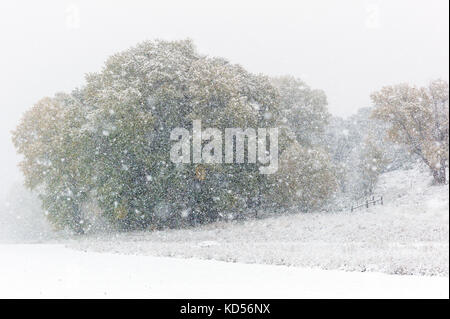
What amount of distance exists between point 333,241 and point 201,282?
44.2 feet

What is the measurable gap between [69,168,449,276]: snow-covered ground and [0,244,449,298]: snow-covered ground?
1485mm

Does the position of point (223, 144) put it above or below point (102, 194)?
above

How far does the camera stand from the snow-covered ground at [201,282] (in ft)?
36.5

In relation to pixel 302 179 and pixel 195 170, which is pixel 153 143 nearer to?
pixel 195 170

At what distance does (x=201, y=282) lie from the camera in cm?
1294

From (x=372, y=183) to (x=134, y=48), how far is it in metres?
31.2

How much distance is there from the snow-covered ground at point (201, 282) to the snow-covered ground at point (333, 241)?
149cm

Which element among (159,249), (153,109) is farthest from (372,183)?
(159,249)

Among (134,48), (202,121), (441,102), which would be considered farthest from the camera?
(441,102)

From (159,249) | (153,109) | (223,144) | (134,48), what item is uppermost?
(134,48)

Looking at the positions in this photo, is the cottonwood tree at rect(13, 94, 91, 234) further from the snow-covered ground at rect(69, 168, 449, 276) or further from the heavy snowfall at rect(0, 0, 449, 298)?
the snow-covered ground at rect(69, 168, 449, 276)
